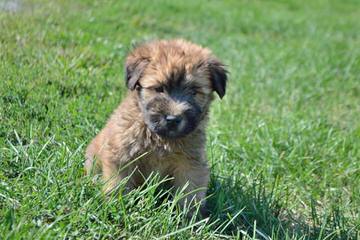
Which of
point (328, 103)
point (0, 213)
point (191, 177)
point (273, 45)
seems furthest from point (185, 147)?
point (273, 45)

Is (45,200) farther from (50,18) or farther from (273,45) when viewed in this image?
(273,45)

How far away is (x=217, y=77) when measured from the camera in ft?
13.7

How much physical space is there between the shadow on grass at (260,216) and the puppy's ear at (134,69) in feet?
2.97

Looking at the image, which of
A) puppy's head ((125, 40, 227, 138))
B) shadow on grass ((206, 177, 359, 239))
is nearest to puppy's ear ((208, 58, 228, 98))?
puppy's head ((125, 40, 227, 138))

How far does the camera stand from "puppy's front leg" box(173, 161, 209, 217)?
13.2 ft

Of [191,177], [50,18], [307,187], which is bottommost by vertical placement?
[307,187]

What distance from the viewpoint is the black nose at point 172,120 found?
380cm

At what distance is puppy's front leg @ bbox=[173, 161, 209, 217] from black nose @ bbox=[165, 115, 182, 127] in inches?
13.5

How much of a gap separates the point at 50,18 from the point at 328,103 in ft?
11.1

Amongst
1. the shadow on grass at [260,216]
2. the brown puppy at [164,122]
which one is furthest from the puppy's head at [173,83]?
the shadow on grass at [260,216]

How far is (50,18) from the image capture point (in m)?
6.38

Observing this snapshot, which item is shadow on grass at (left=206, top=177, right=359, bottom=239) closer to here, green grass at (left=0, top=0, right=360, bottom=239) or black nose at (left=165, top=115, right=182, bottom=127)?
green grass at (left=0, top=0, right=360, bottom=239)

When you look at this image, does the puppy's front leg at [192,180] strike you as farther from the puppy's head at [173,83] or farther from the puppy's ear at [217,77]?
the puppy's ear at [217,77]

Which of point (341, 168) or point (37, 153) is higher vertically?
point (37, 153)
